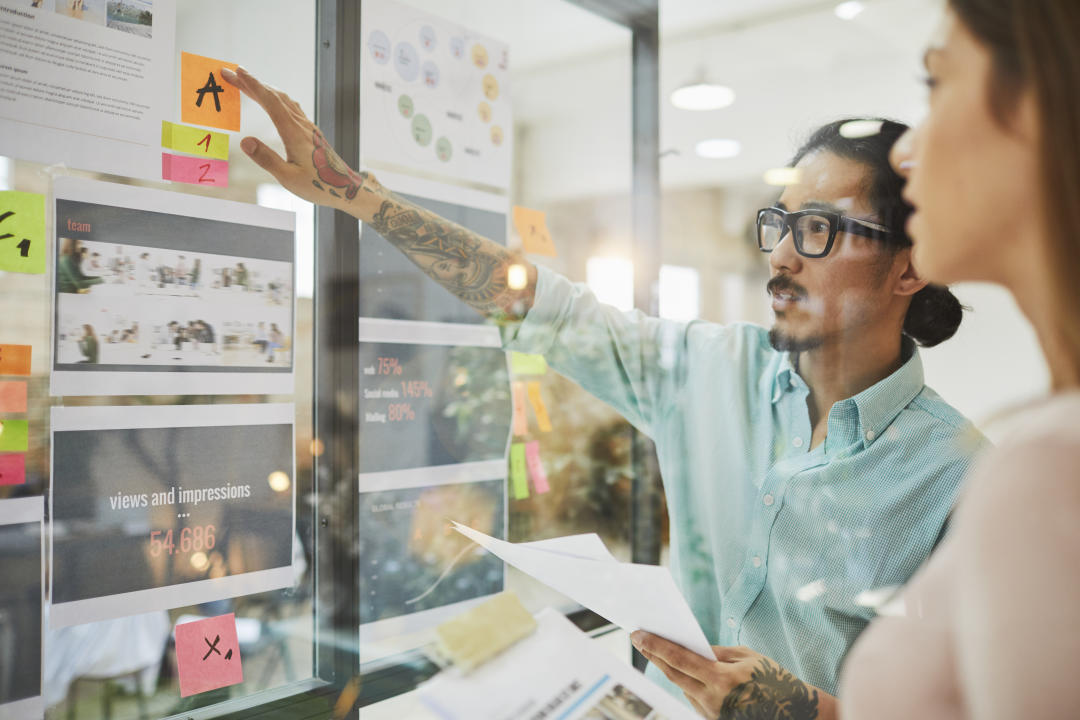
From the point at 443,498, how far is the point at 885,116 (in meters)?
1.03

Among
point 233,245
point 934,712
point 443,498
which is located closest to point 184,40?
point 233,245

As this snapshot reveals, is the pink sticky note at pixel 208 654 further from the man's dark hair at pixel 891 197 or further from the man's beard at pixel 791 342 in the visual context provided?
the man's dark hair at pixel 891 197

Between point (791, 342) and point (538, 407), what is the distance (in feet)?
1.70

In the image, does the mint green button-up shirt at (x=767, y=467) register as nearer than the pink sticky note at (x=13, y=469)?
No

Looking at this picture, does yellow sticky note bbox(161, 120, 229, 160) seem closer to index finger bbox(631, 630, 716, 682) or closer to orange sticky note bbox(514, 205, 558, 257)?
orange sticky note bbox(514, 205, 558, 257)

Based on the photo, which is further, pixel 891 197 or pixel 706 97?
pixel 706 97

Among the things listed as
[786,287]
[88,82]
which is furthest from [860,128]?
[88,82]

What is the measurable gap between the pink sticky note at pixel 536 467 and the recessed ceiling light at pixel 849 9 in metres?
1.16

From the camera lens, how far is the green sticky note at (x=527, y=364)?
1.45 metres

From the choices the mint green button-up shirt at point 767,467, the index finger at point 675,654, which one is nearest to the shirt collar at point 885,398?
the mint green button-up shirt at point 767,467

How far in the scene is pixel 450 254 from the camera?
4.03ft

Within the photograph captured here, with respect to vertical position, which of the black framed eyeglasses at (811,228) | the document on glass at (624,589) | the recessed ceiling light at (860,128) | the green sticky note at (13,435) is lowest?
the document on glass at (624,589)

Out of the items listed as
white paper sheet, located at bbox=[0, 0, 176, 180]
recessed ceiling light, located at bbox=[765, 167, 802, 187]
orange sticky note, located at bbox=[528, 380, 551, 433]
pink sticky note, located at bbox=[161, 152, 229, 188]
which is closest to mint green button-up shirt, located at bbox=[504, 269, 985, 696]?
orange sticky note, located at bbox=[528, 380, 551, 433]

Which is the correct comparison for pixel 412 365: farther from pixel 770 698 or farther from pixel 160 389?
pixel 770 698
